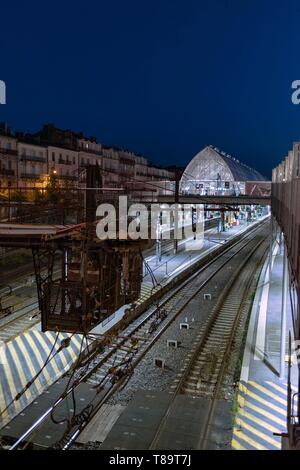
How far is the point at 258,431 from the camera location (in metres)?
7.98

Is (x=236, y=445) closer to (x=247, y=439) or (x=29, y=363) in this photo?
(x=247, y=439)

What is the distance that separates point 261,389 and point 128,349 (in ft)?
13.4

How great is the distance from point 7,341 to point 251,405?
23.4 feet

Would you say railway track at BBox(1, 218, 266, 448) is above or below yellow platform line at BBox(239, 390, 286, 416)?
above

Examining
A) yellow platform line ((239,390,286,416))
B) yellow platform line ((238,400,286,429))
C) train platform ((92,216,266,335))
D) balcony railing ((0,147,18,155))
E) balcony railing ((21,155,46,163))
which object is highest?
A: balcony railing ((0,147,18,155))

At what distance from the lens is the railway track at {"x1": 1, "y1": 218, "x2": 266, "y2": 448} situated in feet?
24.9

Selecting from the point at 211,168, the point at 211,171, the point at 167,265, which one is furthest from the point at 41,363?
the point at 211,168

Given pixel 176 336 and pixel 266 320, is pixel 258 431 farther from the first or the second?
pixel 266 320

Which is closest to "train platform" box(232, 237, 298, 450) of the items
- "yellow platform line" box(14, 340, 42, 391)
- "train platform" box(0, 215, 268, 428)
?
"train platform" box(0, 215, 268, 428)

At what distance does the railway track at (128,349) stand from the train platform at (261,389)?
2.38 meters

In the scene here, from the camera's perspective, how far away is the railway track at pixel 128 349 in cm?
759

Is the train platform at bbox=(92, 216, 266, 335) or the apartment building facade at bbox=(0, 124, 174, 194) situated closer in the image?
the train platform at bbox=(92, 216, 266, 335)

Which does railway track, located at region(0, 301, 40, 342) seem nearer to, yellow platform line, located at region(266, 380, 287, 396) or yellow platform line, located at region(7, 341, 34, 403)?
yellow platform line, located at region(7, 341, 34, 403)

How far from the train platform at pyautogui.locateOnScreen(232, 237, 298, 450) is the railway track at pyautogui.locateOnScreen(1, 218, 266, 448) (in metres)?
2.38
